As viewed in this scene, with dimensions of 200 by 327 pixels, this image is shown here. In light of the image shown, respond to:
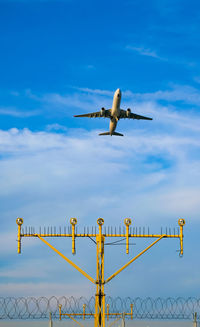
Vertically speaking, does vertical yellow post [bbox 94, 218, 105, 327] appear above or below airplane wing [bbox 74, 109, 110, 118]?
below

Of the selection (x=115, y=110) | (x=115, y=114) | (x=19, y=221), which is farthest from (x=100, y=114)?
(x=19, y=221)

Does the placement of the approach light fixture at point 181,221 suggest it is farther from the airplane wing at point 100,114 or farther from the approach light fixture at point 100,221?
the airplane wing at point 100,114

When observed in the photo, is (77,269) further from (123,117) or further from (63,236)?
(123,117)

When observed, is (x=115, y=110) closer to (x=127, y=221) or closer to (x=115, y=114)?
(x=115, y=114)

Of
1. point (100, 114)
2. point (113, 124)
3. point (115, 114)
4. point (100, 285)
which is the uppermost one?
point (100, 114)

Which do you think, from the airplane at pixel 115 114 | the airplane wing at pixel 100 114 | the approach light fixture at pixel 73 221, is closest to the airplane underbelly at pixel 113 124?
the airplane at pixel 115 114

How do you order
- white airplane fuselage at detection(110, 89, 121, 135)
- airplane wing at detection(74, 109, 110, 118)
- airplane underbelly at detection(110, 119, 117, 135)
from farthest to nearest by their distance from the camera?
airplane underbelly at detection(110, 119, 117, 135) → airplane wing at detection(74, 109, 110, 118) → white airplane fuselage at detection(110, 89, 121, 135)

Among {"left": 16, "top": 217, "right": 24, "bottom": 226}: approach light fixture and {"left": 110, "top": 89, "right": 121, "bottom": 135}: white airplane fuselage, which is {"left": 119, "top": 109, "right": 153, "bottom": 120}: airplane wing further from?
{"left": 16, "top": 217, "right": 24, "bottom": 226}: approach light fixture

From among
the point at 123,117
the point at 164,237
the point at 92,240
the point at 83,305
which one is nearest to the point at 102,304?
the point at 83,305

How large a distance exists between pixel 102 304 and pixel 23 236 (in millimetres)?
9760

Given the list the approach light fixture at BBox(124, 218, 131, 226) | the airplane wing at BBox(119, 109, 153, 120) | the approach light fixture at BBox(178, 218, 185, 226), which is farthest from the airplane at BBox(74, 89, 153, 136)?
the approach light fixture at BBox(124, 218, 131, 226)

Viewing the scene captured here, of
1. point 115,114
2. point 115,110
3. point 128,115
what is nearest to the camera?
point 115,110

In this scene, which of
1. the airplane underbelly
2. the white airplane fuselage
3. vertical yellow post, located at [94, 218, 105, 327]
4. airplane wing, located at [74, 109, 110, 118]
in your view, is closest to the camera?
vertical yellow post, located at [94, 218, 105, 327]

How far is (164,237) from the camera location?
44.4m
